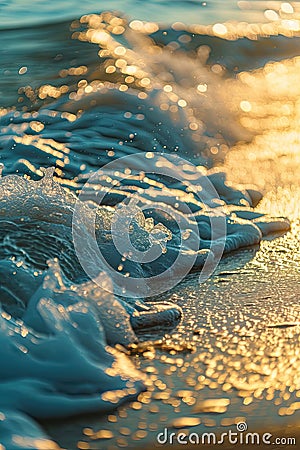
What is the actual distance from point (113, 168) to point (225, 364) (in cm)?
194

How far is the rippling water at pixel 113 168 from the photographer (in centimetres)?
251

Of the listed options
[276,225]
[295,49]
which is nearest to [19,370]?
[276,225]

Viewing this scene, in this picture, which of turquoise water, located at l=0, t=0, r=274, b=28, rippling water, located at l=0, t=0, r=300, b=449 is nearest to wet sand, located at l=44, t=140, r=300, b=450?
rippling water, located at l=0, t=0, r=300, b=449

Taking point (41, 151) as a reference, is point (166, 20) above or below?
above

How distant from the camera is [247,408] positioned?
2363mm

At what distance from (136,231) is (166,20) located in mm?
4251

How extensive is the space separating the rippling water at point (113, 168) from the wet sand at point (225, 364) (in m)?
0.08

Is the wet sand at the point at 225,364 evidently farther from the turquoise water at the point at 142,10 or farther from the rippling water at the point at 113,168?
the turquoise water at the point at 142,10

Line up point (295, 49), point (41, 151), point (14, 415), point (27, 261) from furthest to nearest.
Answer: point (295, 49) → point (41, 151) → point (27, 261) → point (14, 415)

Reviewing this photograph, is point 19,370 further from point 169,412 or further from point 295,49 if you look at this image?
point 295,49

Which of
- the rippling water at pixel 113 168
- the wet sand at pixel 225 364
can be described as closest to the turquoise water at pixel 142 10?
the rippling water at pixel 113 168

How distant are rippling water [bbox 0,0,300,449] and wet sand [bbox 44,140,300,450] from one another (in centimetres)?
8

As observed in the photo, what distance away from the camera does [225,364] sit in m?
2.56

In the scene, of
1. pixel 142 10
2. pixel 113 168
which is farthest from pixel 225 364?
pixel 142 10
